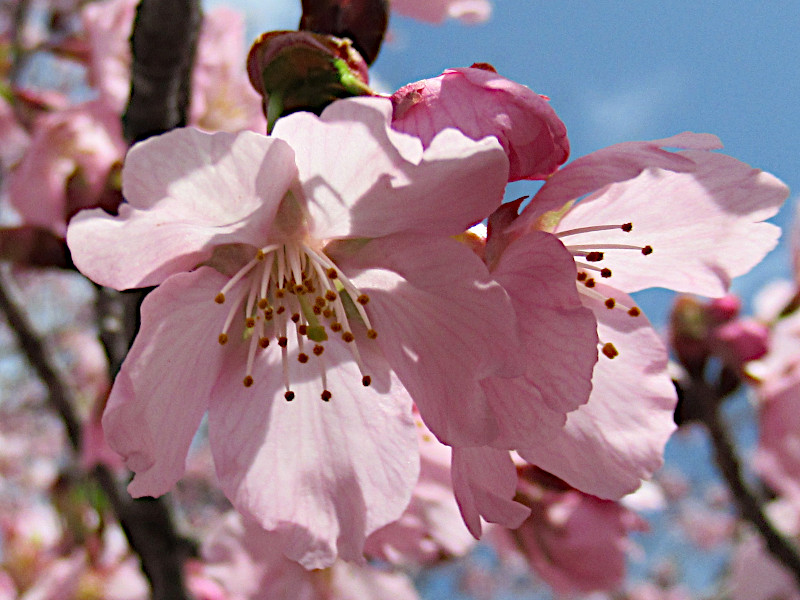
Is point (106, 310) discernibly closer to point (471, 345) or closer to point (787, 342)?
point (471, 345)

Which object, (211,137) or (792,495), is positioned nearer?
(211,137)

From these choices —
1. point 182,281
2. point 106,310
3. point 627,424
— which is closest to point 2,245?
point 106,310

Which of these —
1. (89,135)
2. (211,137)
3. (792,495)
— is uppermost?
(211,137)

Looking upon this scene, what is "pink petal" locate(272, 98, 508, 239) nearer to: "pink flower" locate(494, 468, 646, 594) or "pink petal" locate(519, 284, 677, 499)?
"pink petal" locate(519, 284, 677, 499)

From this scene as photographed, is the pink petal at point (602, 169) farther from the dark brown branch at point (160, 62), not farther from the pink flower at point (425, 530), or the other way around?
the pink flower at point (425, 530)

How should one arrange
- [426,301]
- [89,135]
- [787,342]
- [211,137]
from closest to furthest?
[211,137] < [426,301] < [89,135] < [787,342]

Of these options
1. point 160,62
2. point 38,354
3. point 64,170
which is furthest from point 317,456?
point 38,354

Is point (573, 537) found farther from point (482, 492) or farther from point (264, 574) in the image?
point (482, 492)
